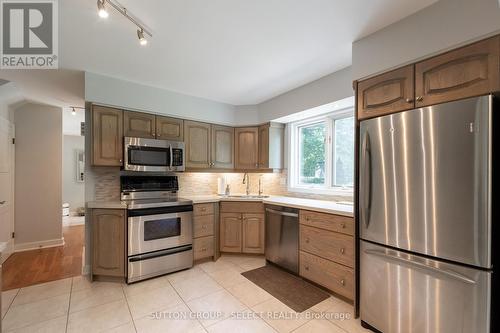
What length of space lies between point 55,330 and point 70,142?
6189mm

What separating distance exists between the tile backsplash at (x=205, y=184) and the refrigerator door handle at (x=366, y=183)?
38.5 inches

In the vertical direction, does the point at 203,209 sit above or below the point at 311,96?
below

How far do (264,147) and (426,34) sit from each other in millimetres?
2439

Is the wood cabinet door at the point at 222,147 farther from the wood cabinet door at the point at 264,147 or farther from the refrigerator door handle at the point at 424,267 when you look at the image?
the refrigerator door handle at the point at 424,267

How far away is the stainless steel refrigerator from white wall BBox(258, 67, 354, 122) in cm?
83

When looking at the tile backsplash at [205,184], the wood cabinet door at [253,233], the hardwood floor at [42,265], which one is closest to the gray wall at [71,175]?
the hardwood floor at [42,265]

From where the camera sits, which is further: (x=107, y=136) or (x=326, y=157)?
(x=326, y=157)

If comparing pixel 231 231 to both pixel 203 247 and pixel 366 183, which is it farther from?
pixel 366 183

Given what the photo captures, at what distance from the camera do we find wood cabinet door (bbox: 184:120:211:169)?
3473 millimetres

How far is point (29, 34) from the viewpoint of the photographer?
1.93m

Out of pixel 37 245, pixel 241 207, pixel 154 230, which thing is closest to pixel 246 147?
pixel 241 207

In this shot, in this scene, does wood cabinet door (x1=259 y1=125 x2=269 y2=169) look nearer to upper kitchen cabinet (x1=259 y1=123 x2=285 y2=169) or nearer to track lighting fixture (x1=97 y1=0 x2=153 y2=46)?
upper kitchen cabinet (x1=259 y1=123 x2=285 y2=169)

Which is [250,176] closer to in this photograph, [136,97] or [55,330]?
[136,97]

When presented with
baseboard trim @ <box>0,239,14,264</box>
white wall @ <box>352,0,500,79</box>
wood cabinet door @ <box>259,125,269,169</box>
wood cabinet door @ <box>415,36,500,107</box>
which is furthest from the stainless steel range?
wood cabinet door @ <box>415,36,500,107</box>
